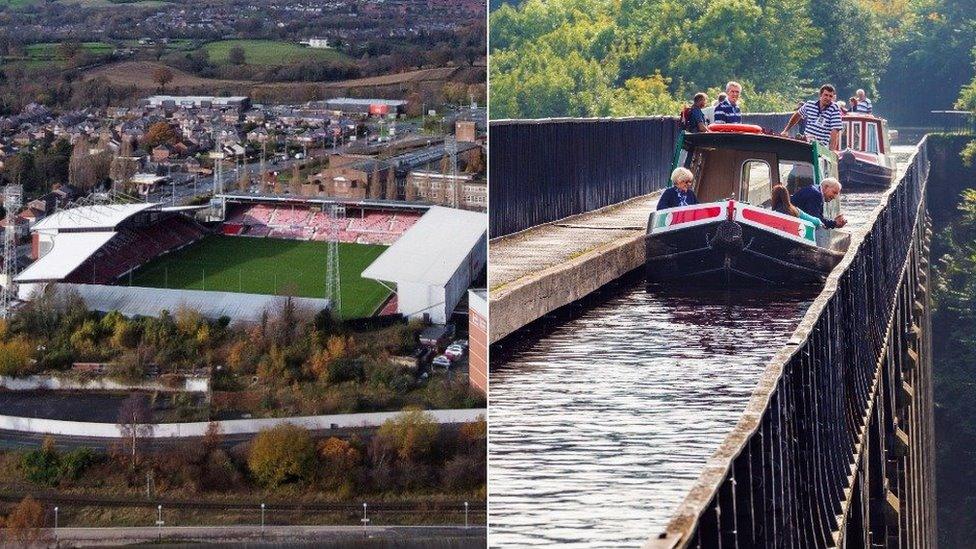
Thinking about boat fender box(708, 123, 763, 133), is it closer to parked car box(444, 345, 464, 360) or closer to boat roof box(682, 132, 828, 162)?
boat roof box(682, 132, 828, 162)

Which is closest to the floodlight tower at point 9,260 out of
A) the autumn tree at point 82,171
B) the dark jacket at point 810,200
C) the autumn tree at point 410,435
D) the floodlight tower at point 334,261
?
the autumn tree at point 82,171

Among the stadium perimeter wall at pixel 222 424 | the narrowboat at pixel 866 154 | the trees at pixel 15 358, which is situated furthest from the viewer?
the trees at pixel 15 358

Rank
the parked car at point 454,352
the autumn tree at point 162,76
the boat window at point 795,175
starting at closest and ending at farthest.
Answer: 1. the boat window at point 795,175
2. the parked car at point 454,352
3. the autumn tree at point 162,76

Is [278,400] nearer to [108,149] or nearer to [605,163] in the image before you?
[108,149]

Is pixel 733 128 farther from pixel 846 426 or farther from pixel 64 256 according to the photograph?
→ pixel 64 256

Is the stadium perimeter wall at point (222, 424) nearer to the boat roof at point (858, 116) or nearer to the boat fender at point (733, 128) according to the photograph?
the boat roof at point (858, 116)
